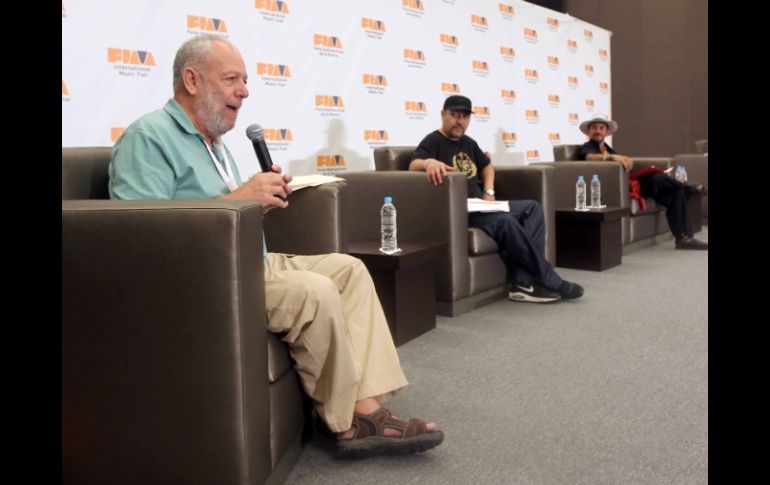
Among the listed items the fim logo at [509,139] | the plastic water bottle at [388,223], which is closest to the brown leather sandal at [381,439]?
the plastic water bottle at [388,223]

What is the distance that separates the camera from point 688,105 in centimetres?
890

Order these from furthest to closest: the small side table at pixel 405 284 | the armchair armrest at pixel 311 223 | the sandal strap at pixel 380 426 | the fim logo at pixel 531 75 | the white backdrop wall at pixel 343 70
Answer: the fim logo at pixel 531 75, the white backdrop wall at pixel 343 70, the small side table at pixel 405 284, the armchair armrest at pixel 311 223, the sandal strap at pixel 380 426

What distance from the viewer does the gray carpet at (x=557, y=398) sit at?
1.70m

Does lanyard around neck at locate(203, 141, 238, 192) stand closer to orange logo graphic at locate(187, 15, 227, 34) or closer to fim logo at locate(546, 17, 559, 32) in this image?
orange logo graphic at locate(187, 15, 227, 34)

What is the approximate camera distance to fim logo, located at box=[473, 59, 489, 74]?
18.5ft

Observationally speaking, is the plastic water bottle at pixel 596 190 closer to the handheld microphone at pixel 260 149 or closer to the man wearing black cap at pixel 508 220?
the man wearing black cap at pixel 508 220

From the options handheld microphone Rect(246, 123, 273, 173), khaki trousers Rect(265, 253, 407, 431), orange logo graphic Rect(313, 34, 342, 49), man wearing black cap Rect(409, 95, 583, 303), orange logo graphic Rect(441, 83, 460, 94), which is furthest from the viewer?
orange logo graphic Rect(441, 83, 460, 94)

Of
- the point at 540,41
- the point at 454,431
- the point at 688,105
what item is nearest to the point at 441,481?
the point at 454,431

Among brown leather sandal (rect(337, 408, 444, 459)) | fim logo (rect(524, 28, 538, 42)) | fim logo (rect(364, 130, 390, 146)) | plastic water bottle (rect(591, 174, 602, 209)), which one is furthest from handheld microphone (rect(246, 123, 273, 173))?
fim logo (rect(524, 28, 538, 42))

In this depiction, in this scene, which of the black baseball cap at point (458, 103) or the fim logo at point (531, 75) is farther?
the fim logo at point (531, 75)

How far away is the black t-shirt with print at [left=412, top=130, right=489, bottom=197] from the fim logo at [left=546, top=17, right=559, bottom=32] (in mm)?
3443

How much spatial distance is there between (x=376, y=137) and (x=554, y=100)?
3.04 metres

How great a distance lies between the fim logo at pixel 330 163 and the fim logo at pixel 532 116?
275cm
